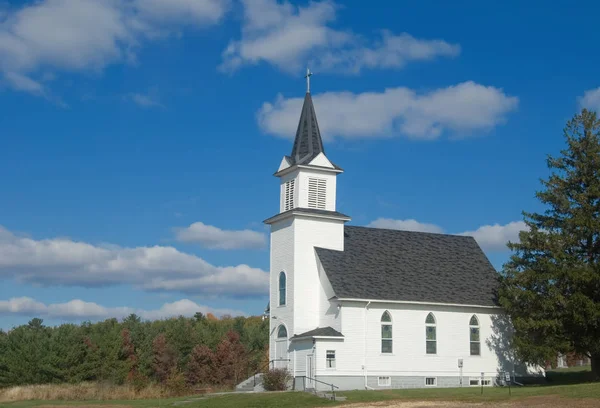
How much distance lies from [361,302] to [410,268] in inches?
221

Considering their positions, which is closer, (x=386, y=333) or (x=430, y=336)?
(x=386, y=333)

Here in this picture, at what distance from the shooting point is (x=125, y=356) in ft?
235

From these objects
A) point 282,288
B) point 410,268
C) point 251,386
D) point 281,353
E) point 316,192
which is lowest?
point 251,386

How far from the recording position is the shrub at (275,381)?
45.4m

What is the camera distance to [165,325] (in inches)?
3155

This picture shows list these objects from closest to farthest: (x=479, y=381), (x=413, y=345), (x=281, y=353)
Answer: (x=413, y=345)
(x=281, y=353)
(x=479, y=381)

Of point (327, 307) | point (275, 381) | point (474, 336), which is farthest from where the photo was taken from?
point (474, 336)

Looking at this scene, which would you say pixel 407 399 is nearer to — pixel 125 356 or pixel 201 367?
pixel 201 367

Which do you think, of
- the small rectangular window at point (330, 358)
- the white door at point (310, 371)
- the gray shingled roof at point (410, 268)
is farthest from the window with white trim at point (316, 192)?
the white door at point (310, 371)

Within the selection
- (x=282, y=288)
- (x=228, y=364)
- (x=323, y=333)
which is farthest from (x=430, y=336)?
(x=228, y=364)

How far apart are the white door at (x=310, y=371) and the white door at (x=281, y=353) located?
2.90 metres

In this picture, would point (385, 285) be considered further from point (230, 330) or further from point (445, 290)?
point (230, 330)

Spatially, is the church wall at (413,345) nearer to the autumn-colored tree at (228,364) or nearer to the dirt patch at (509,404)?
the dirt patch at (509,404)

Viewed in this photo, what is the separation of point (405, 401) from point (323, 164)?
1989 centimetres
